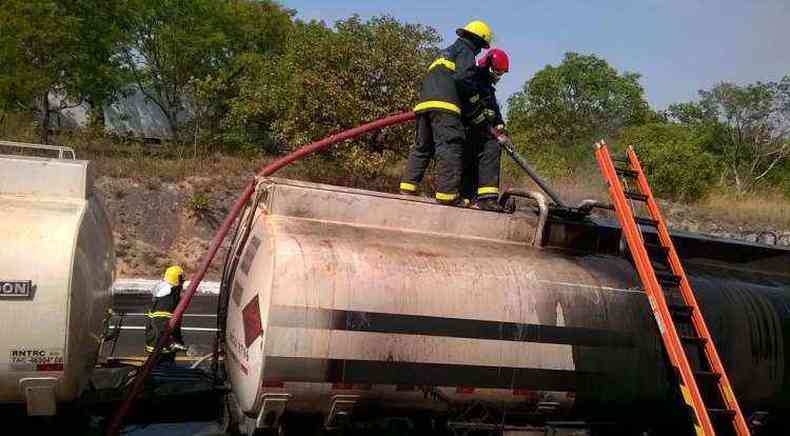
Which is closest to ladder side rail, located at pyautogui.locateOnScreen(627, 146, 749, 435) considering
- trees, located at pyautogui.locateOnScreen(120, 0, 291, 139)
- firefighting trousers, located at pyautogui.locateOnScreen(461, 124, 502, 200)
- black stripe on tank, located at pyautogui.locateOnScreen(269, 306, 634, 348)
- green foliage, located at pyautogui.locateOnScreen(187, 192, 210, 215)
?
black stripe on tank, located at pyautogui.locateOnScreen(269, 306, 634, 348)

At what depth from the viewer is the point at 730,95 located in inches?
1396

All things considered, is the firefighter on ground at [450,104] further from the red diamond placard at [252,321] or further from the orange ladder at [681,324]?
the red diamond placard at [252,321]

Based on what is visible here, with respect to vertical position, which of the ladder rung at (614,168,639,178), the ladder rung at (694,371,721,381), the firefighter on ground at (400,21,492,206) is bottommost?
the ladder rung at (694,371,721,381)

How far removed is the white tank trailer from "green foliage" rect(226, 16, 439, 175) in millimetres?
14160

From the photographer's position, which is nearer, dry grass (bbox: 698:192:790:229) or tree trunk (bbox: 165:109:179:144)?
dry grass (bbox: 698:192:790:229)

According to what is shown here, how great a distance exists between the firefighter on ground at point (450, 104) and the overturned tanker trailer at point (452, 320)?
43cm

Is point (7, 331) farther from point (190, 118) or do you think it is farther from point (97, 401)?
point (190, 118)

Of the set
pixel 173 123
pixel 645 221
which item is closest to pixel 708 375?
pixel 645 221

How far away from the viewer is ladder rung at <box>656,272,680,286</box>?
16.3ft

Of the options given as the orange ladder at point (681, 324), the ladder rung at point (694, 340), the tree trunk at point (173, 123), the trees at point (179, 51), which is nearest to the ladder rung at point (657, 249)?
the orange ladder at point (681, 324)

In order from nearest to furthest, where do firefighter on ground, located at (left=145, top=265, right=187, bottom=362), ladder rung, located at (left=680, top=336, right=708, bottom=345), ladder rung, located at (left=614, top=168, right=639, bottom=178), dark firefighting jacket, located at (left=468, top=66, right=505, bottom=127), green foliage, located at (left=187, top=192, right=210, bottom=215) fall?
ladder rung, located at (left=680, top=336, right=708, bottom=345) → ladder rung, located at (left=614, top=168, right=639, bottom=178) → dark firefighting jacket, located at (left=468, top=66, right=505, bottom=127) → firefighter on ground, located at (left=145, top=265, right=187, bottom=362) → green foliage, located at (left=187, top=192, right=210, bottom=215)

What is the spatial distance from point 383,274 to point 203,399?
1.72m

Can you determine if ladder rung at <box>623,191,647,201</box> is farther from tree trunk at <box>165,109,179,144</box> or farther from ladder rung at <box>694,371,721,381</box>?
tree trunk at <box>165,109,179,144</box>

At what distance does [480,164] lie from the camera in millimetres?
5777
